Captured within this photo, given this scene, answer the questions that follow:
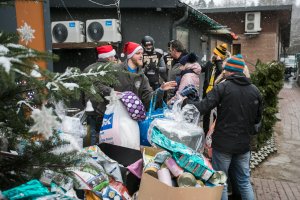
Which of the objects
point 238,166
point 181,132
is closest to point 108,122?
point 181,132

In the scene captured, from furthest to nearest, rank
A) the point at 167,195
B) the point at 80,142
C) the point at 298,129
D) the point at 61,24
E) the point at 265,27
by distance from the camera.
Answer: the point at 265,27 → the point at 298,129 → the point at 61,24 → the point at 80,142 → the point at 167,195

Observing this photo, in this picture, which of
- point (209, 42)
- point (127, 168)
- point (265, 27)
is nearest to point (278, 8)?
point (265, 27)

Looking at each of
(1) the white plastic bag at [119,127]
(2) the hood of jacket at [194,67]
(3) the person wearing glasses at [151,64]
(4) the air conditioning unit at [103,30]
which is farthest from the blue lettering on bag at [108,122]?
(4) the air conditioning unit at [103,30]

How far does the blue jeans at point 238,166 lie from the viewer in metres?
3.79

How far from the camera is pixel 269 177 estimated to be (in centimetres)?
598

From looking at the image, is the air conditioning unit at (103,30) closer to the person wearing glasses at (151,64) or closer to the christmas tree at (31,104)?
the person wearing glasses at (151,64)

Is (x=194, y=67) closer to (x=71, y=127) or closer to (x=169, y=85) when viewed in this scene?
(x=169, y=85)

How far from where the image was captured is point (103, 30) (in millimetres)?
9156

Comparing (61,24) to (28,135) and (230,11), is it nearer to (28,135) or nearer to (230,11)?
(28,135)

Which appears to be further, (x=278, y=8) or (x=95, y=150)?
(x=278, y=8)

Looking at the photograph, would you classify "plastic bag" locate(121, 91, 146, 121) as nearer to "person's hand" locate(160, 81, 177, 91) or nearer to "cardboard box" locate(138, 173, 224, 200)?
"person's hand" locate(160, 81, 177, 91)

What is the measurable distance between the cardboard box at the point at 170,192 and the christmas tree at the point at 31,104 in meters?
0.69

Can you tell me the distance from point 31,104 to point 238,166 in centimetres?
276

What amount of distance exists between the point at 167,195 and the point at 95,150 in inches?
35.5
